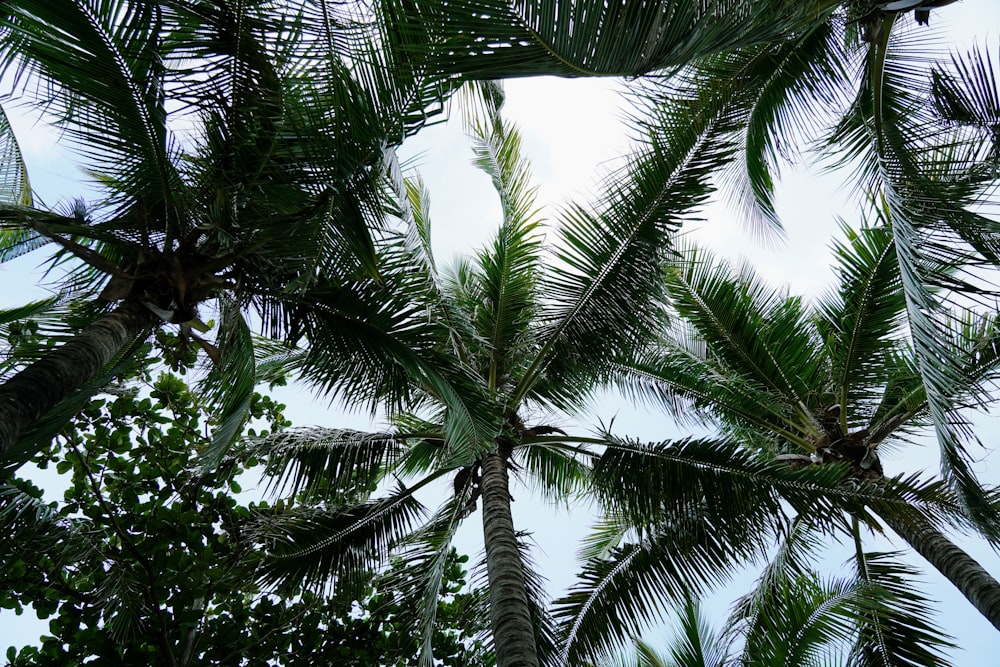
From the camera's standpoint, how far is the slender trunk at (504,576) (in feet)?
19.0

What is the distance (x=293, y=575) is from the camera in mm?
7445

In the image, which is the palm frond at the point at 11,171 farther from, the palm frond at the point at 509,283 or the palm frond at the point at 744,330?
the palm frond at the point at 744,330

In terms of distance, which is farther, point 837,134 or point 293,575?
point 837,134

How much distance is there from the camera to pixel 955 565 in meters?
7.17

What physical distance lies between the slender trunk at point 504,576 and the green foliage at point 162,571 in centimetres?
112

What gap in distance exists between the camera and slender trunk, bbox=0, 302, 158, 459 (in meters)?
3.90

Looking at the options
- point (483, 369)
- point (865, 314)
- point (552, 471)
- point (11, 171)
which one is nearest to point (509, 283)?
point (483, 369)

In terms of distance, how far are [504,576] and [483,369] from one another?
8.38ft

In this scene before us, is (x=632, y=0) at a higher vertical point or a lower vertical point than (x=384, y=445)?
lower

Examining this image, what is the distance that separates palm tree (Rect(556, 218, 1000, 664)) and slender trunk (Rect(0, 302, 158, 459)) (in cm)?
429

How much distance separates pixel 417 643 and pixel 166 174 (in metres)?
4.68

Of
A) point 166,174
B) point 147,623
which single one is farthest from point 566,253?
point 147,623

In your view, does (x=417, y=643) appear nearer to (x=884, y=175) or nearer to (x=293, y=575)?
(x=293, y=575)

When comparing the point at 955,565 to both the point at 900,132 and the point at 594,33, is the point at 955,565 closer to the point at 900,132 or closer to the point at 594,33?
the point at 900,132
